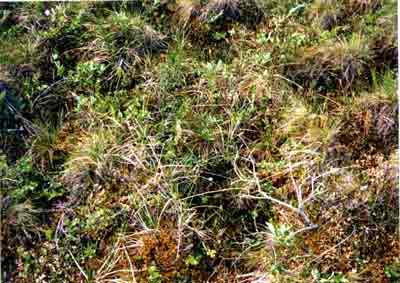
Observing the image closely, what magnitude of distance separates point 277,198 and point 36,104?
1.78 meters

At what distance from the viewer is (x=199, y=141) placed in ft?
12.0

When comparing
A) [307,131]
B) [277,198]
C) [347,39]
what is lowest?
[277,198]

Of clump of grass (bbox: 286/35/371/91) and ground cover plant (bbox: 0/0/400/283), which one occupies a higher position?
clump of grass (bbox: 286/35/371/91)

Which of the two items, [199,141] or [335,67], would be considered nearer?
[199,141]

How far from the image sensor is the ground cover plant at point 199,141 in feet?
10.7

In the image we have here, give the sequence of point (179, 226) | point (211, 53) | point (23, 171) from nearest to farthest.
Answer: point (179, 226), point (23, 171), point (211, 53)

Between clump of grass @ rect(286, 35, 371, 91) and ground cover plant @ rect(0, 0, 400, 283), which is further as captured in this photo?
clump of grass @ rect(286, 35, 371, 91)

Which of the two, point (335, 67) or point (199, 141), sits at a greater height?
point (335, 67)

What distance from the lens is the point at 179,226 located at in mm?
3311

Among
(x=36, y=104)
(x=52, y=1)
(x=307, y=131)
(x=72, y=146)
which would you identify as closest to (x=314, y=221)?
(x=307, y=131)

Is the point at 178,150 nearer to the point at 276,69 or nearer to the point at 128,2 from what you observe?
the point at 276,69

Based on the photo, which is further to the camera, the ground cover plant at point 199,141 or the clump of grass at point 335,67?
the clump of grass at point 335,67

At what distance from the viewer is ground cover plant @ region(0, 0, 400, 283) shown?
10.7 ft

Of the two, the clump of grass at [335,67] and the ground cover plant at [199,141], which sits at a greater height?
the clump of grass at [335,67]
